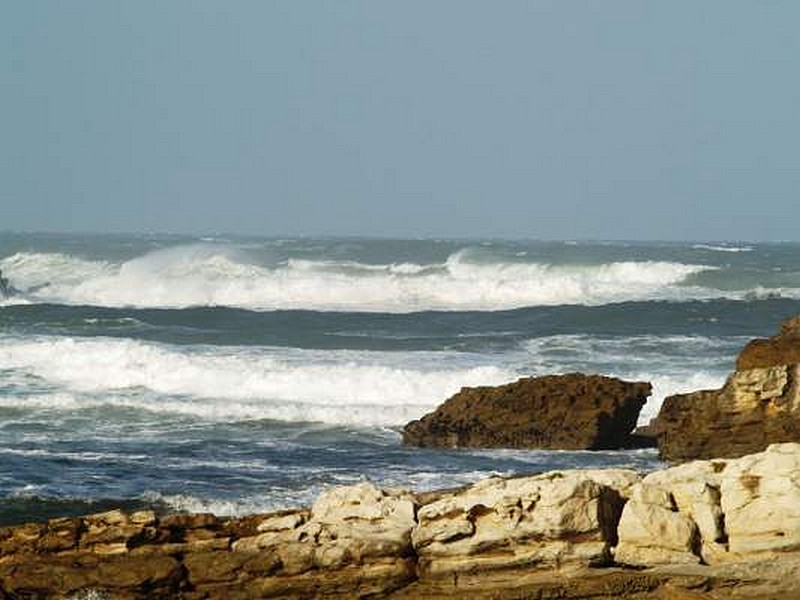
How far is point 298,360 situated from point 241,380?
2632 mm

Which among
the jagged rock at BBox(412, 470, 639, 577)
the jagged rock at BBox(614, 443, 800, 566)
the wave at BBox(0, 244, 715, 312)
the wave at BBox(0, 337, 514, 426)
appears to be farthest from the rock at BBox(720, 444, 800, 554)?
the wave at BBox(0, 244, 715, 312)

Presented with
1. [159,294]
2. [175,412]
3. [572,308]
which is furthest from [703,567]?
[159,294]

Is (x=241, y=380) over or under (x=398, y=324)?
under

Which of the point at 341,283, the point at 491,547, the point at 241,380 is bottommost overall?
the point at 241,380

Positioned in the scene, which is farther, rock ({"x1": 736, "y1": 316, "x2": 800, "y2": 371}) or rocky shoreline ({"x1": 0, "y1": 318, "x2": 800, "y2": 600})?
rock ({"x1": 736, "y1": 316, "x2": 800, "y2": 371})

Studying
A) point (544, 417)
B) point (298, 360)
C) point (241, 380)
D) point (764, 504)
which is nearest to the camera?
point (764, 504)

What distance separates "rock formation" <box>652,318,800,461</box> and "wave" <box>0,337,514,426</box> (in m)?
5.56

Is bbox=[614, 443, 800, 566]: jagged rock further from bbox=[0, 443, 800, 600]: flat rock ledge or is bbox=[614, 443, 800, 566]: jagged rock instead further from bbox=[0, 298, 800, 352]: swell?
bbox=[0, 298, 800, 352]: swell

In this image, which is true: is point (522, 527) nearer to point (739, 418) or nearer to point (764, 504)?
point (764, 504)

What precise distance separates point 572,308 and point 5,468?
2586 centimetres

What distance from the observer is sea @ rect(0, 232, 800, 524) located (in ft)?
45.9

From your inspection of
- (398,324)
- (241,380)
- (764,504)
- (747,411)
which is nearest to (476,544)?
(764,504)

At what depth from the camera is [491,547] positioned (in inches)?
289

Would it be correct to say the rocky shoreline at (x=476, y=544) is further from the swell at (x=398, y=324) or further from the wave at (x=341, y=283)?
the wave at (x=341, y=283)
